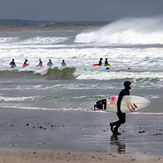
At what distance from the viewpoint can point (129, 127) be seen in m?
7.67

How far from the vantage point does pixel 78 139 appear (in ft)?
21.3

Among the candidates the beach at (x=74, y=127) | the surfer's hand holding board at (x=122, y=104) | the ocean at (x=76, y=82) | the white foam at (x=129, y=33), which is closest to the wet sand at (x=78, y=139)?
the beach at (x=74, y=127)

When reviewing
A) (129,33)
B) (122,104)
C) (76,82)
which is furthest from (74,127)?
(129,33)

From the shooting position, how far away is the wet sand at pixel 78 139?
5.30 meters

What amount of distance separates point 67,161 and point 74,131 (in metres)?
2.27

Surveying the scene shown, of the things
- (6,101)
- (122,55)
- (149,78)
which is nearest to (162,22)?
(122,55)

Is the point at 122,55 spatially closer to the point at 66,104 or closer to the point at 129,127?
the point at 66,104

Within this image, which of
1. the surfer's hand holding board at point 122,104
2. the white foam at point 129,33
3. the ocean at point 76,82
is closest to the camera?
the surfer's hand holding board at point 122,104

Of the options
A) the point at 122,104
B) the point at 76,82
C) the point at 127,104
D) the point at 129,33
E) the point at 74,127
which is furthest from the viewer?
the point at 129,33

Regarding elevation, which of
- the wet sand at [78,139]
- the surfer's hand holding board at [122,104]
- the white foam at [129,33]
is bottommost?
the wet sand at [78,139]

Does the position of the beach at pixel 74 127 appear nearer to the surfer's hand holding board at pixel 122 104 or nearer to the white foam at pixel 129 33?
the surfer's hand holding board at pixel 122 104

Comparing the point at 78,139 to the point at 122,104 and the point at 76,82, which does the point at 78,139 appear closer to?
the point at 122,104

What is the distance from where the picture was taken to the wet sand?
5.30 m

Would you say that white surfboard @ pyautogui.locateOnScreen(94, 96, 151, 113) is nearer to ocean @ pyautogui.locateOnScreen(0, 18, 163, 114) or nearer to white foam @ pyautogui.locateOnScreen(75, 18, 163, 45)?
ocean @ pyautogui.locateOnScreen(0, 18, 163, 114)
